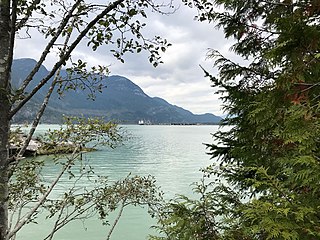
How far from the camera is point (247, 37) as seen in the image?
15.1 ft

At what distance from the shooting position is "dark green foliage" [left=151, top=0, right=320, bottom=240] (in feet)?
7.67

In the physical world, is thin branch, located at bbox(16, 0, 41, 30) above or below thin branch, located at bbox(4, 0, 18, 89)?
above

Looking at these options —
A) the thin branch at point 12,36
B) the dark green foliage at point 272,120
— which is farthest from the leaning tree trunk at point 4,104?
the dark green foliage at point 272,120

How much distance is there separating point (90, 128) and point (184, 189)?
17272 mm

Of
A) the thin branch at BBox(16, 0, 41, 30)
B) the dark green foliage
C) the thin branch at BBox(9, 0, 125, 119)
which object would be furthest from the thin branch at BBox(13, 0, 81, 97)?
the dark green foliage

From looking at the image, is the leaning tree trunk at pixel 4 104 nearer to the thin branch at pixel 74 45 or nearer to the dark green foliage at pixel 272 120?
the thin branch at pixel 74 45

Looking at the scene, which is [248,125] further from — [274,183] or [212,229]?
[274,183]

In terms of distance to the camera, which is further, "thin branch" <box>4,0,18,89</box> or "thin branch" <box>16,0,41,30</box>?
"thin branch" <box>16,0,41,30</box>

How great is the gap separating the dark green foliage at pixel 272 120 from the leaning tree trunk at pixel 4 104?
5.86 ft

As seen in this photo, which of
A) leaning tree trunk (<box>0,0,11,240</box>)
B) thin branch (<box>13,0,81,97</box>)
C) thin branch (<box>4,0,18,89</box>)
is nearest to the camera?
thin branch (<box>4,0,18,89</box>)

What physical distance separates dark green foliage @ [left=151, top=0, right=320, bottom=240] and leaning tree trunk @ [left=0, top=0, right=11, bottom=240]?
1.79 meters

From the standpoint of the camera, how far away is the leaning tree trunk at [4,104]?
2.49 metres

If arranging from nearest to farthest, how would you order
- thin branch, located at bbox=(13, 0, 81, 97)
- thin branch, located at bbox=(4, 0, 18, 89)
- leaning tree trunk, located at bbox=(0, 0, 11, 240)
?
1. thin branch, located at bbox=(4, 0, 18, 89)
2. leaning tree trunk, located at bbox=(0, 0, 11, 240)
3. thin branch, located at bbox=(13, 0, 81, 97)

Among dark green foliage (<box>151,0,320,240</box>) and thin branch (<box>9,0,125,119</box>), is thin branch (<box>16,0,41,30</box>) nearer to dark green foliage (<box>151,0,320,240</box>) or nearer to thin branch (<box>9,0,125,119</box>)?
thin branch (<box>9,0,125,119</box>)
